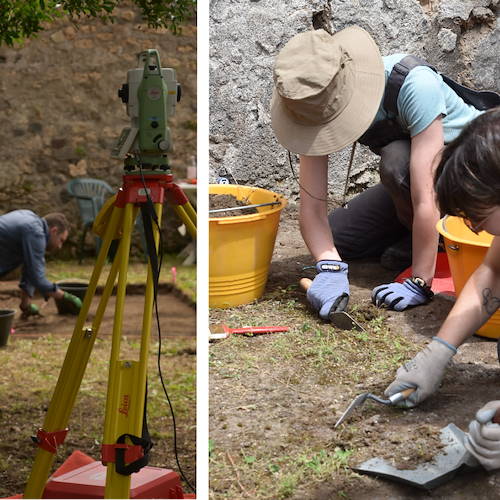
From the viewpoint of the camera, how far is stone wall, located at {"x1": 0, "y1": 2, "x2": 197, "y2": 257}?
532 cm

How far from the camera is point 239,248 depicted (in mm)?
2244

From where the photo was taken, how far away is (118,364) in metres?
1.29

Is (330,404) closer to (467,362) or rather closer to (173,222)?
(467,362)

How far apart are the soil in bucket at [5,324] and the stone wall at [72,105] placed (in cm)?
217

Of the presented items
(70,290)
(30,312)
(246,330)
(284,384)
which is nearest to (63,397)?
(284,384)

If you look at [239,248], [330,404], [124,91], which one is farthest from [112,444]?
[239,248]

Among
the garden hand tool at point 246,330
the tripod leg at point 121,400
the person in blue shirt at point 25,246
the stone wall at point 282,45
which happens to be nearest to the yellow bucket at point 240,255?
the garden hand tool at point 246,330

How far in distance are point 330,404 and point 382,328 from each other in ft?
1.78

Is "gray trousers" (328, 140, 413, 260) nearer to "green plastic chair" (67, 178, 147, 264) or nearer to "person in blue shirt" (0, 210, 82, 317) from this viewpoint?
"person in blue shirt" (0, 210, 82, 317)

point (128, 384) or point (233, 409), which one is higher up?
point (128, 384)

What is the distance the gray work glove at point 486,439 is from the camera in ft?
4.18

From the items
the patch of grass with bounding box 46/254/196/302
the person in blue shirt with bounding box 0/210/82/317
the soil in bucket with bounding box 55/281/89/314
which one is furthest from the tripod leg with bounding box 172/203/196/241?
the patch of grass with bounding box 46/254/196/302

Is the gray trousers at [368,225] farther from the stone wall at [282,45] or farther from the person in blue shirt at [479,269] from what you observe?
the person in blue shirt at [479,269]

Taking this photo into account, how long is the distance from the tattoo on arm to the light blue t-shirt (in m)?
0.79
